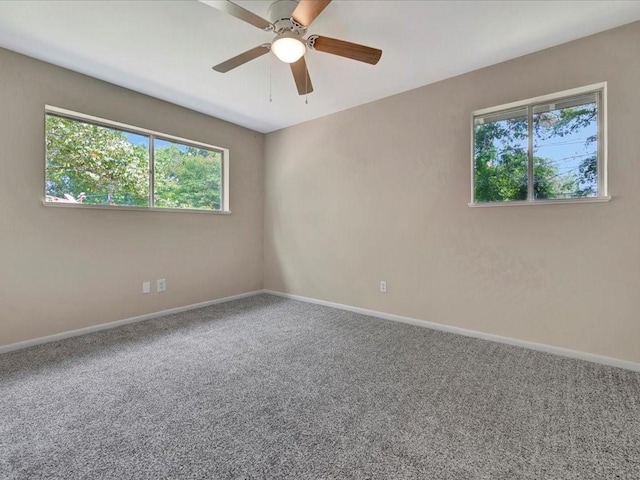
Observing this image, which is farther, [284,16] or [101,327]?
[101,327]

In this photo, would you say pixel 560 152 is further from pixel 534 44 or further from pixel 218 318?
pixel 218 318

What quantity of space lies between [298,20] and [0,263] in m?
2.96

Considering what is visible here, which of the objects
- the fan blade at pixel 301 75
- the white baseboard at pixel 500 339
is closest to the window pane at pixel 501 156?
the white baseboard at pixel 500 339

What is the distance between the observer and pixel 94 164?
9.60 feet

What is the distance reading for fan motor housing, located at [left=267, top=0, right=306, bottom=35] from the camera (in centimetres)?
183

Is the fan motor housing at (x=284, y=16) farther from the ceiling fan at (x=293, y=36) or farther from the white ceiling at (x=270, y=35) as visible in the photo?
the white ceiling at (x=270, y=35)

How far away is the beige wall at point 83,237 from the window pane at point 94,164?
0.13m

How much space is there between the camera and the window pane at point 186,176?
136 inches

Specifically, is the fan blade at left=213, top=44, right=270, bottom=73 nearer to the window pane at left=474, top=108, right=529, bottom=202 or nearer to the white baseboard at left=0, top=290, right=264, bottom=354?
the window pane at left=474, top=108, right=529, bottom=202

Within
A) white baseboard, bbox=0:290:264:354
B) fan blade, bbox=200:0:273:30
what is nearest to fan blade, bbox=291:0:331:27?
fan blade, bbox=200:0:273:30

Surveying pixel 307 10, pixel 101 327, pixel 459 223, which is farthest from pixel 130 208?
pixel 459 223

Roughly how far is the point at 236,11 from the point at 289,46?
0.36 m

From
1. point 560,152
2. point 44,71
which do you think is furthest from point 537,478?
point 44,71

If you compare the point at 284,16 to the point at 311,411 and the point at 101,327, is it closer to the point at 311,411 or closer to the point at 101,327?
the point at 311,411
